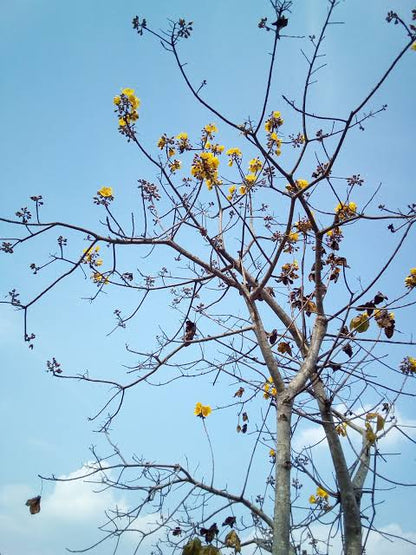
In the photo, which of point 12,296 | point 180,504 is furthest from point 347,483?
point 12,296

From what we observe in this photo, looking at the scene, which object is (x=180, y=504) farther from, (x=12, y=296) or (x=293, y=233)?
(x=293, y=233)

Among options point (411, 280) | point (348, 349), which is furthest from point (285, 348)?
point (411, 280)

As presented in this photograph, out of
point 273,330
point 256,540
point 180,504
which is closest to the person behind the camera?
point 180,504

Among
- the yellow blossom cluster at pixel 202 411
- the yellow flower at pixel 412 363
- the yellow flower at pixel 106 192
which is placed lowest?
the yellow blossom cluster at pixel 202 411

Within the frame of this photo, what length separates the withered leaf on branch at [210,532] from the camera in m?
2.48

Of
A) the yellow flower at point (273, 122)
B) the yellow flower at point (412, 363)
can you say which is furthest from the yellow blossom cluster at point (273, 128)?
the yellow flower at point (412, 363)

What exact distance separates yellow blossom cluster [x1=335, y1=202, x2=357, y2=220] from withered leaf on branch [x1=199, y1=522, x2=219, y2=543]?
6.96ft

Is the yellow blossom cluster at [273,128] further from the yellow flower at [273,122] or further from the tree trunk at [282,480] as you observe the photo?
the tree trunk at [282,480]

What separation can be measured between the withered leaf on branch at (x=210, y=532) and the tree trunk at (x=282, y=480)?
470 millimetres

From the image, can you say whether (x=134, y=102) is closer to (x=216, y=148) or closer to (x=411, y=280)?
(x=216, y=148)

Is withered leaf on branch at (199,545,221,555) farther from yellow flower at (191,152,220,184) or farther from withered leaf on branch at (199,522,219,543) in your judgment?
yellow flower at (191,152,220,184)

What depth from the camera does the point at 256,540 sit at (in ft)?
9.01

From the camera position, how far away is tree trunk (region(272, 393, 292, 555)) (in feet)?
6.95

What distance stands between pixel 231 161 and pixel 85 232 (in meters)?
1.29
